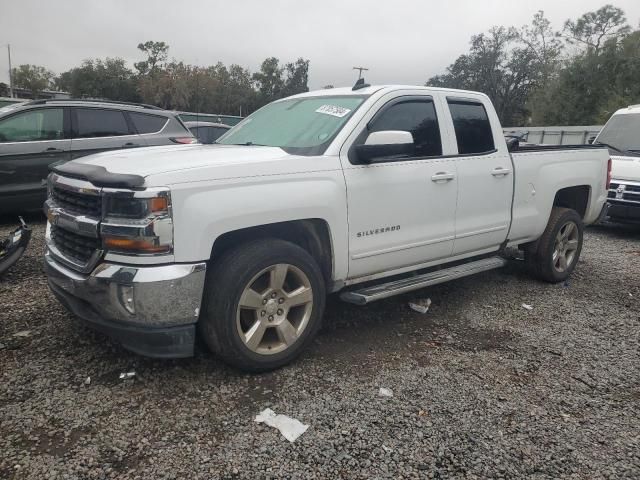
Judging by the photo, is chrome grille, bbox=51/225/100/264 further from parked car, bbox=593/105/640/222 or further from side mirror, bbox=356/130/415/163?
parked car, bbox=593/105/640/222

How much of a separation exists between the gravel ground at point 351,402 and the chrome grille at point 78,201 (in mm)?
1013

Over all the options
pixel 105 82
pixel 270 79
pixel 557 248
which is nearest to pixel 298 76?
pixel 270 79

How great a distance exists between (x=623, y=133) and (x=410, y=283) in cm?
745

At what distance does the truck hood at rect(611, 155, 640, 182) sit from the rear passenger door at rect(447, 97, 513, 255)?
15.2 ft

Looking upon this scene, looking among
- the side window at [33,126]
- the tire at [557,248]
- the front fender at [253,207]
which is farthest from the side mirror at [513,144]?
the side window at [33,126]

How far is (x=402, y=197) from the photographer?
12.1ft

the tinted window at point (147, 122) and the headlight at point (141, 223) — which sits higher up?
the tinted window at point (147, 122)

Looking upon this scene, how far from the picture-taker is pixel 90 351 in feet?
11.0

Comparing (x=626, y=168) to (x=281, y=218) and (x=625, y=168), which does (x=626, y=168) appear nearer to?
(x=625, y=168)

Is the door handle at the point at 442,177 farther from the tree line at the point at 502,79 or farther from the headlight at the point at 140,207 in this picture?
the tree line at the point at 502,79

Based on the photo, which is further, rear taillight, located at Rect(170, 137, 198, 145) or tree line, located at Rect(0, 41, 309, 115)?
tree line, located at Rect(0, 41, 309, 115)

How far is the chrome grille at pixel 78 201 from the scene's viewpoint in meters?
2.82

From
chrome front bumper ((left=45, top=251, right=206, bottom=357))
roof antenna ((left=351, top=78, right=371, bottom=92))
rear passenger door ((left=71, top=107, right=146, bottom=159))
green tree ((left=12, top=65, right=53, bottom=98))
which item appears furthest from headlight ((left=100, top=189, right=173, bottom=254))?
green tree ((left=12, top=65, right=53, bottom=98))

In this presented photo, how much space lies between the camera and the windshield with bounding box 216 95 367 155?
3.52m
